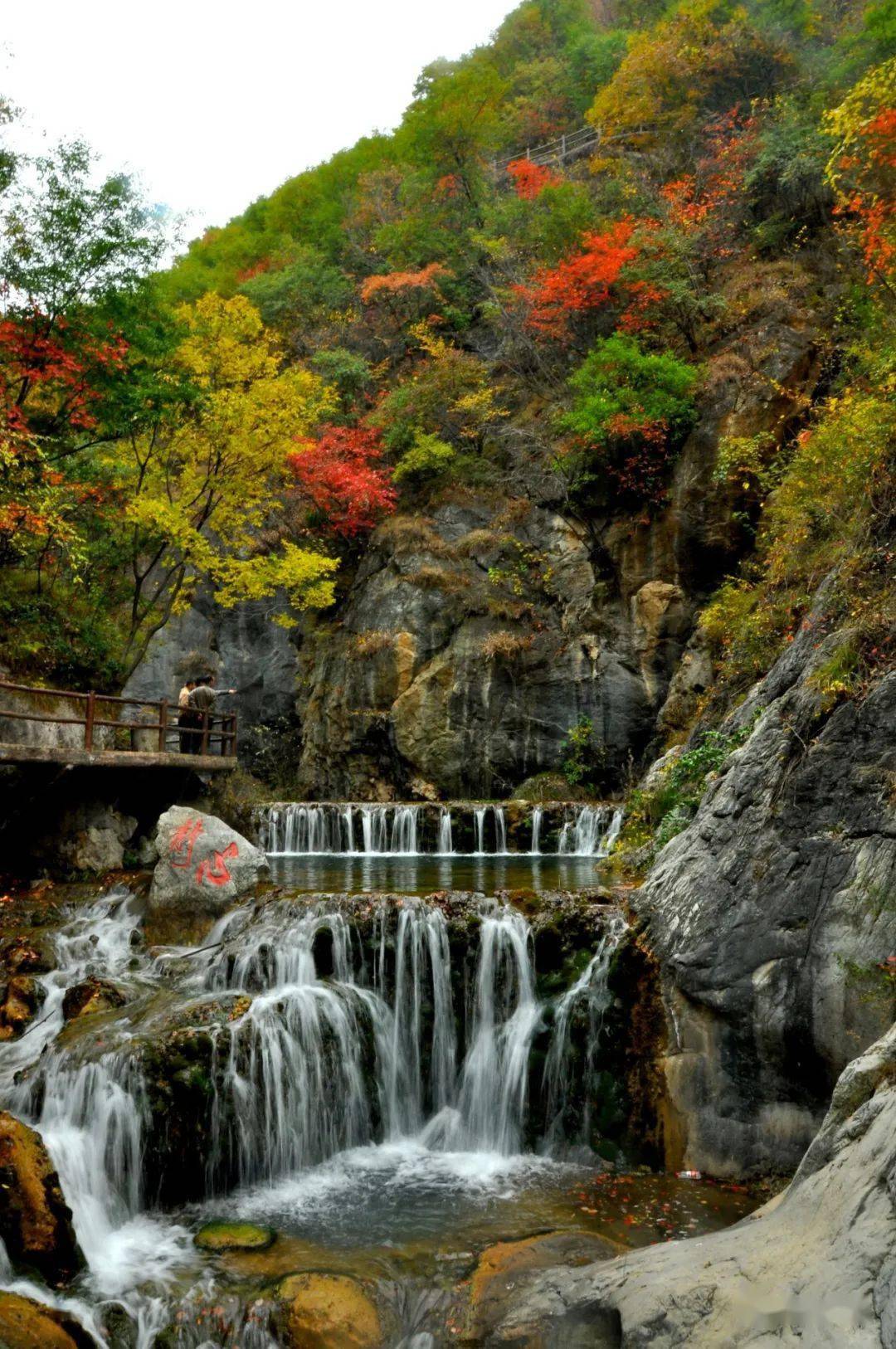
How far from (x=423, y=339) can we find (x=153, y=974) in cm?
2260

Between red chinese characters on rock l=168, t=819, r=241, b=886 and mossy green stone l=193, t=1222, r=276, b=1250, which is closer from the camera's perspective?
mossy green stone l=193, t=1222, r=276, b=1250

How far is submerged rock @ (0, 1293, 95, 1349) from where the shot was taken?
462 centimetres

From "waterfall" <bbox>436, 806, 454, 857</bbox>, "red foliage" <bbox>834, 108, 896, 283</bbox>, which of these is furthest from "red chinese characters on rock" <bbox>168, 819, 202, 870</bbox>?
"red foliage" <bbox>834, 108, 896, 283</bbox>

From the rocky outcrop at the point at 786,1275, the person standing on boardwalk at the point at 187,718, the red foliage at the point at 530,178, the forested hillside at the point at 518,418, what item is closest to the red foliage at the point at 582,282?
the forested hillside at the point at 518,418

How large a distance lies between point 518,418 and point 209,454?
37.1 ft

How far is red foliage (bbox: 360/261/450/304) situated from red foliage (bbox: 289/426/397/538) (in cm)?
529

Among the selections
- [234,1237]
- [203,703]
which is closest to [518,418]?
[203,703]

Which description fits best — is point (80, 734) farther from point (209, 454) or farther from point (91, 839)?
point (209, 454)

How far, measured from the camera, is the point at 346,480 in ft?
78.7

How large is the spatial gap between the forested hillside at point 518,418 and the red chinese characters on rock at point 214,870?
482 centimetres

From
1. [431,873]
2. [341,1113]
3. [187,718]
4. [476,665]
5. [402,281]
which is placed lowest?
[341,1113]

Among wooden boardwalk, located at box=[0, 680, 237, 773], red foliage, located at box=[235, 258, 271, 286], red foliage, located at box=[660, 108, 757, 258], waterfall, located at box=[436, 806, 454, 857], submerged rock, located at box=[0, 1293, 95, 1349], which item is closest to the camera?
submerged rock, located at box=[0, 1293, 95, 1349]

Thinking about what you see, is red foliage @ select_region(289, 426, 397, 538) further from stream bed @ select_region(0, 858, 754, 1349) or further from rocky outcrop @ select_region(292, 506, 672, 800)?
stream bed @ select_region(0, 858, 754, 1349)

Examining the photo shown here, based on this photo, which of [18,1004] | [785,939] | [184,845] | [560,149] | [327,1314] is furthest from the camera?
[560,149]
